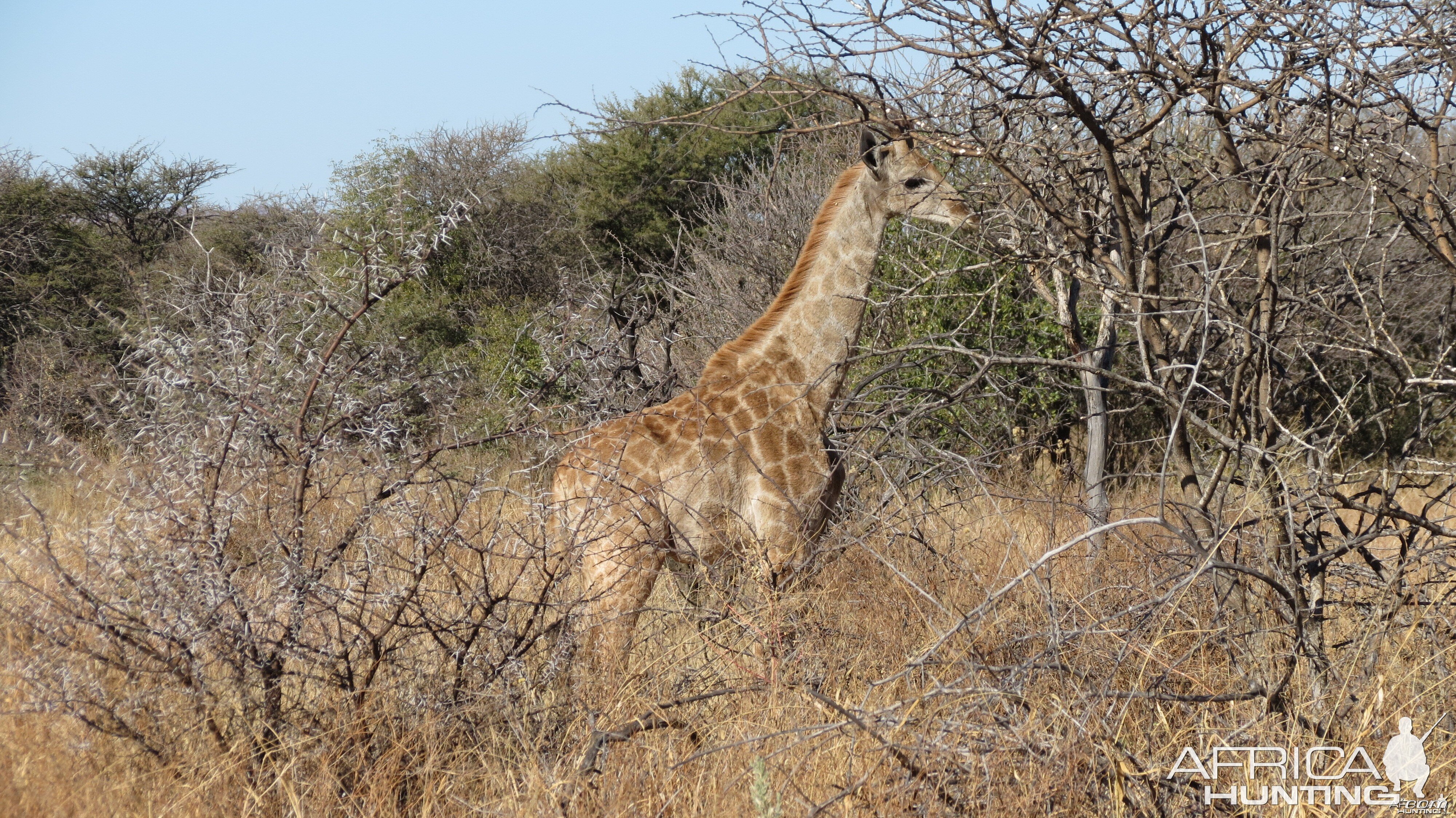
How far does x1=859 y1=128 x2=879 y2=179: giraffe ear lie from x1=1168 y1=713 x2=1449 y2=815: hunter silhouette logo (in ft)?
8.59

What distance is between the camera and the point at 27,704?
123 inches

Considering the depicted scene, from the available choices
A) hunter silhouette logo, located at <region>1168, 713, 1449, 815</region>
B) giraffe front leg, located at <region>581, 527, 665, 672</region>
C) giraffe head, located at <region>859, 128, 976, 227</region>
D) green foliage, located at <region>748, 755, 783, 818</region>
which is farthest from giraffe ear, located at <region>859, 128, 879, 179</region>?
green foliage, located at <region>748, 755, 783, 818</region>

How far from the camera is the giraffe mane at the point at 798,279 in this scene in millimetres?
4887

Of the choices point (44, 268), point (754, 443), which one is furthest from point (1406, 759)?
point (44, 268)

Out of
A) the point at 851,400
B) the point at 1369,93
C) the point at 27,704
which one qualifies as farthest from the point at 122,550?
the point at 1369,93

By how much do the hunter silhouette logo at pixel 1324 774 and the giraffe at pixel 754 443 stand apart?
1610 millimetres

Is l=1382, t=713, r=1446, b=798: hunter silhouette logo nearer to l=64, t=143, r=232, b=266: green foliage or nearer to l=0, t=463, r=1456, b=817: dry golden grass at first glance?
l=0, t=463, r=1456, b=817: dry golden grass

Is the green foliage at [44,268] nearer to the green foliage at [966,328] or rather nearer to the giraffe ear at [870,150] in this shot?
the green foliage at [966,328]

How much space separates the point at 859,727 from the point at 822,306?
2.42 metres

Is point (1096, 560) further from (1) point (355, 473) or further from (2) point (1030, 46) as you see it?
(1) point (355, 473)

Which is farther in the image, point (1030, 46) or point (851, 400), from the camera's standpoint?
point (851, 400)

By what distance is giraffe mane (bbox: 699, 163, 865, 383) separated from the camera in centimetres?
489

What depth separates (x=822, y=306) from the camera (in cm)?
489

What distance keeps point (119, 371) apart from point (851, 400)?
36.2 feet
